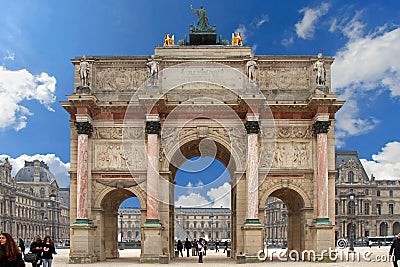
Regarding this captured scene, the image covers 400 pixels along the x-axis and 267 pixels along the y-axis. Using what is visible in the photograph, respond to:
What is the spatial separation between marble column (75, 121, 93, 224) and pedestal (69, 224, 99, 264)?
39cm

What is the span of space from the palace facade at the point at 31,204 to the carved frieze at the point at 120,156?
6818 cm

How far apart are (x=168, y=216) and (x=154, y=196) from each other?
5.54 ft

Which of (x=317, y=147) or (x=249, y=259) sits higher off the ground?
(x=317, y=147)

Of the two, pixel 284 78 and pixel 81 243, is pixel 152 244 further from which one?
pixel 284 78

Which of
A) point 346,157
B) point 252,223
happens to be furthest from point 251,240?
point 346,157

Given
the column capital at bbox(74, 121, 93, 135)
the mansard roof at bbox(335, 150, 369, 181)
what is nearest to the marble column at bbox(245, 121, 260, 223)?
the column capital at bbox(74, 121, 93, 135)

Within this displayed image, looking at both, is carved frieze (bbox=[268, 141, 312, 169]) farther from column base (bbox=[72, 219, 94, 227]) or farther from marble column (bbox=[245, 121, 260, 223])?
column base (bbox=[72, 219, 94, 227])

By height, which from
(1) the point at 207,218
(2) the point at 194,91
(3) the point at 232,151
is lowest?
(1) the point at 207,218

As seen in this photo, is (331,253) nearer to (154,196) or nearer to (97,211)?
(154,196)

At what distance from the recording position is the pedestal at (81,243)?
28.8m

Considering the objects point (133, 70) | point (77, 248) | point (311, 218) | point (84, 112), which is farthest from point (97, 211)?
point (311, 218)

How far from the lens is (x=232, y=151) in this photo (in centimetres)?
3053

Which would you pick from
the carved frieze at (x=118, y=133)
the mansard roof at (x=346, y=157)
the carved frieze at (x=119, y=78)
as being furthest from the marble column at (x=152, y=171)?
the mansard roof at (x=346, y=157)

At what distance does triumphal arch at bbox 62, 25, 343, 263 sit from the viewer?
2975cm
